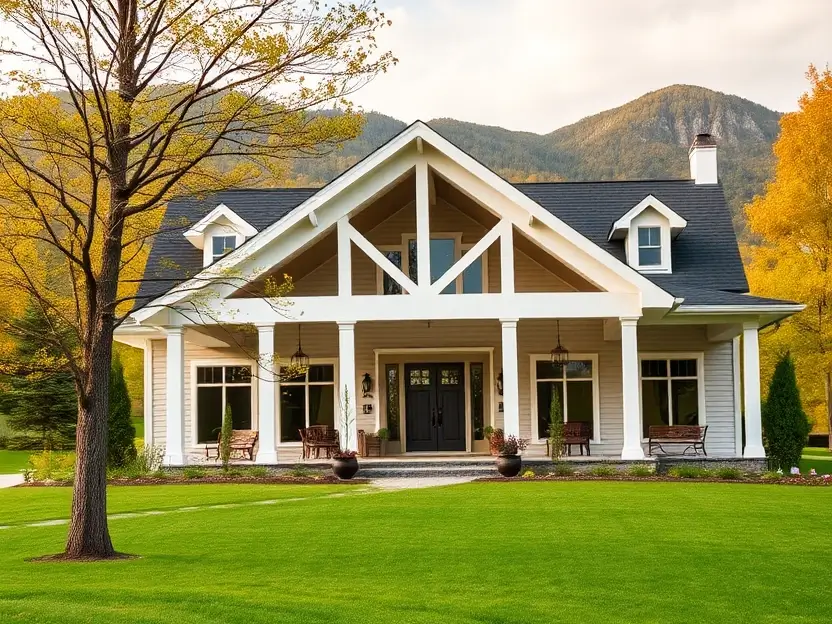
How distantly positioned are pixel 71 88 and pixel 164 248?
13.3 m

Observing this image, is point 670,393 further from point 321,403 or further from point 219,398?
point 219,398

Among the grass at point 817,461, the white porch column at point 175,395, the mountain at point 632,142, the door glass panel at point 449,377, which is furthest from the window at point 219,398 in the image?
the mountain at point 632,142

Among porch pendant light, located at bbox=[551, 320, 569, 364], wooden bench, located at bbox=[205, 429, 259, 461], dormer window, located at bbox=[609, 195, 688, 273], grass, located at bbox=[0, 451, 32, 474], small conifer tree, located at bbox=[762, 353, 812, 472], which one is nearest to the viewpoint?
small conifer tree, located at bbox=[762, 353, 812, 472]

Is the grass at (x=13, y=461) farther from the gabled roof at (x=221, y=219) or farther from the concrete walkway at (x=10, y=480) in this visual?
the gabled roof at (x=221, y=219)

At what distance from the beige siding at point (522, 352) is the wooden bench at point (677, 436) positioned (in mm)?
1065

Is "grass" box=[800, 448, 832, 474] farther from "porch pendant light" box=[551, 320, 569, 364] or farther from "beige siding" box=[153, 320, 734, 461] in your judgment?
"porch pendant light" box=[551, 320, 569, 364]

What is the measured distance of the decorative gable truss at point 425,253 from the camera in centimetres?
1798

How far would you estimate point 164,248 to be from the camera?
2306cm

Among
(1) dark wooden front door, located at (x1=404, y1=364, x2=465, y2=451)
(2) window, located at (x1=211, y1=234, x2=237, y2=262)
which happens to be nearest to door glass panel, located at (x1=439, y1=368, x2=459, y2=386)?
(1) dark wooden front door, located at (x1=404, y1=364, x2=465, y2=451)

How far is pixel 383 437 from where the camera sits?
21.3m

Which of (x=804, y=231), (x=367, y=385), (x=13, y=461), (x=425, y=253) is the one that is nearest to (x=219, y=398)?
(x=367, y=385)

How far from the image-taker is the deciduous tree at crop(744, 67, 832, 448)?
2697 centimetres

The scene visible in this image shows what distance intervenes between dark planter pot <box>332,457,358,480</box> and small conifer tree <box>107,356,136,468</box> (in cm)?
513

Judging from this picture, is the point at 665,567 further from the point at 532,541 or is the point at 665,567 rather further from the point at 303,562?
the point at 303,562
